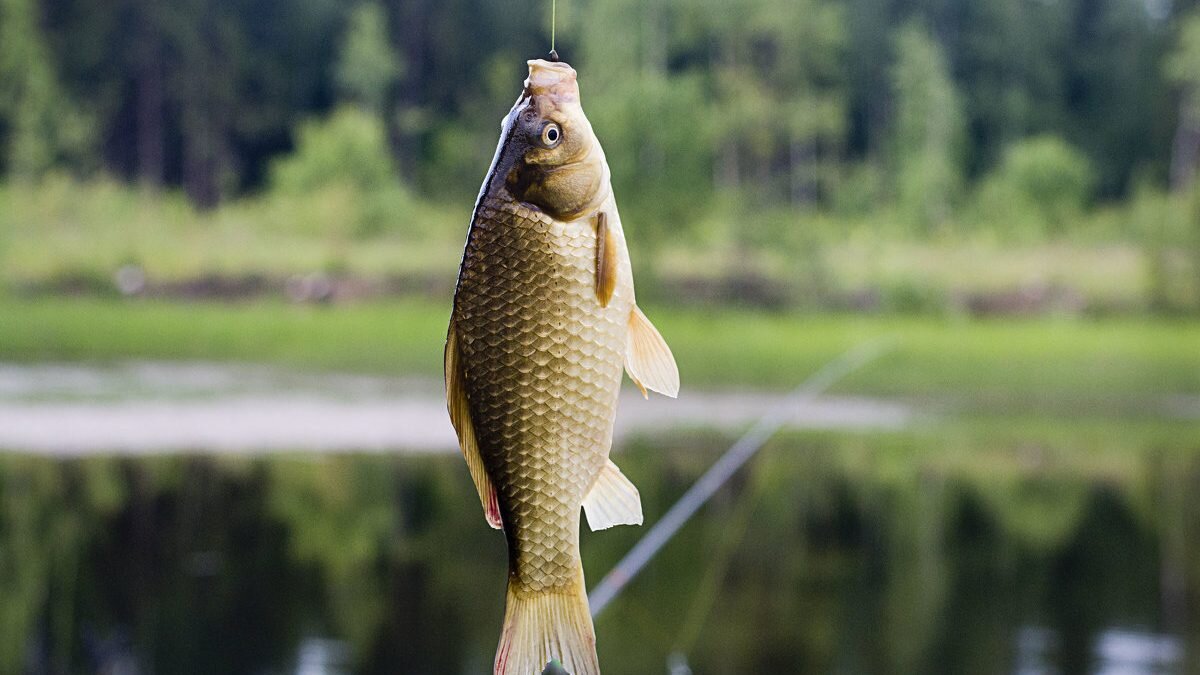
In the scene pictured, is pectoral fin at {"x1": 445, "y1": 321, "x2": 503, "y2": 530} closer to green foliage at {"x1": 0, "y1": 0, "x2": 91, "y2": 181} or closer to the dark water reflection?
the dark water reflection

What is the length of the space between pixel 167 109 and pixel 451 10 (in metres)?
3.95

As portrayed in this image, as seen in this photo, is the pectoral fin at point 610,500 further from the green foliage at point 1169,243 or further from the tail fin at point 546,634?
the green foliage at point 1169,243

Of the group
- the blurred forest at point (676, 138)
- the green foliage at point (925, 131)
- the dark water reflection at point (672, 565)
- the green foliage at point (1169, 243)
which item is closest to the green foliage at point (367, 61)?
the blurred forest at point (676, 138)

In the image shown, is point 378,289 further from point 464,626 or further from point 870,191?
point 464,626

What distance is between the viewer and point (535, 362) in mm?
667

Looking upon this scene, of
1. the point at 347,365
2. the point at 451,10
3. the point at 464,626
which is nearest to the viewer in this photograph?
the point at 464,626

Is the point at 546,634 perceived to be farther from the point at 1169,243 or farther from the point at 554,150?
the point at 1169,243

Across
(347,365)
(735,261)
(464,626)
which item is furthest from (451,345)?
(735,261)

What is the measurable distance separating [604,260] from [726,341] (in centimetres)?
1755

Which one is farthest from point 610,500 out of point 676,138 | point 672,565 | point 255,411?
point 676,138

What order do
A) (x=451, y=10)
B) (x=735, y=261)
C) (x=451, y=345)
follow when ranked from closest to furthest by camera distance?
(x=451, y=345), (x=735, y=261), (x=451, y=10)

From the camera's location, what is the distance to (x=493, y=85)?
19.9m

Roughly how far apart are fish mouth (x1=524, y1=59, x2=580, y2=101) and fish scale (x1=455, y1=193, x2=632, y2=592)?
50mm

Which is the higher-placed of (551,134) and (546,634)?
(551,134)
